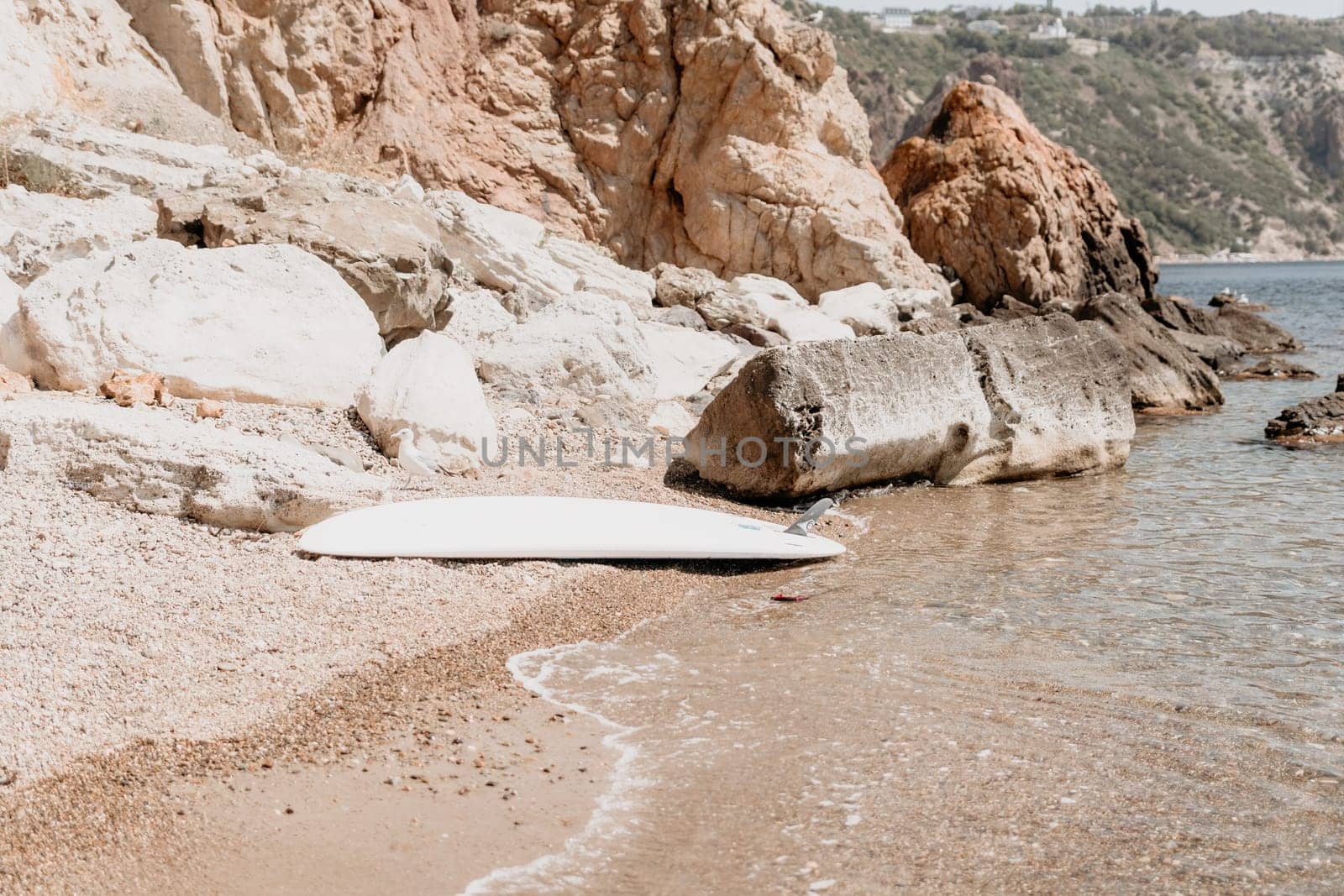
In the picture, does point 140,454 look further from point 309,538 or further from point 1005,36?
point 1005,36

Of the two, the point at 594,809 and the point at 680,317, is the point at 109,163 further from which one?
the point at 594,809

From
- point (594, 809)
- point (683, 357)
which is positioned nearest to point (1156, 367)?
point (683, 357)

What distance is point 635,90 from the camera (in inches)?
697

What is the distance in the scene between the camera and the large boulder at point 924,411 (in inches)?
305

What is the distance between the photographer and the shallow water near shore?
338cm

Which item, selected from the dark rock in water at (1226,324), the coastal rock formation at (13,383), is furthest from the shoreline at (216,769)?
the dark rock in water at (1226,324)

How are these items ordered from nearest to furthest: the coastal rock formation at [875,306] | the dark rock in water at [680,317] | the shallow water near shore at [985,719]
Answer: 1. the shallow water near shore at [985,719]
2. the dark rock in water at [680,317]
3. the coastal rock formation at [875,306]

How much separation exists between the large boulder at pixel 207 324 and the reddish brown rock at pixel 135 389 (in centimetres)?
15

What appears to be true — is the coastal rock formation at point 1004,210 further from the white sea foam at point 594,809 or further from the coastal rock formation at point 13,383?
the white sea foam at point 594,809

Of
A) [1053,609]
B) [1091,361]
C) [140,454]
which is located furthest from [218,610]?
[1091,361]

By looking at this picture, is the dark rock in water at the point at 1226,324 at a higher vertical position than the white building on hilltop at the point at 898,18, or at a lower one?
lower

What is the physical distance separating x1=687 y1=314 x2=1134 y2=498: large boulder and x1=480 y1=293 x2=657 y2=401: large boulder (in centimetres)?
144

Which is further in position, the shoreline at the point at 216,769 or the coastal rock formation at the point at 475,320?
the coastal rock formation at the point at 475,320

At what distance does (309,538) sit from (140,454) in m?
0.92
